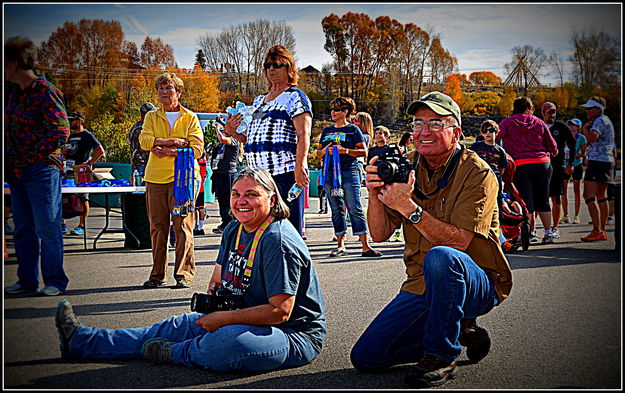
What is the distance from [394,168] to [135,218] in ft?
20.4

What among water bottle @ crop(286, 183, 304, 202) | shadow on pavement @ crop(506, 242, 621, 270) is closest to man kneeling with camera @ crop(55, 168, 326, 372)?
water bottle @ crop(286, 183, 304, 202)

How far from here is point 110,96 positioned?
3022cm

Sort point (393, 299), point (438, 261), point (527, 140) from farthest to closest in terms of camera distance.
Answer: point (527, 140)
point (393, 299)
point (438, 261)

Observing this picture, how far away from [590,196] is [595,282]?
3.29 m

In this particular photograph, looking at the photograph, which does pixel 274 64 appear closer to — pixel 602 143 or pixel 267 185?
pixel 267 185

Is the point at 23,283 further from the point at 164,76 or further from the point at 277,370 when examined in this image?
the point at 277,370

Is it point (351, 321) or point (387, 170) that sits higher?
point (387, 170)

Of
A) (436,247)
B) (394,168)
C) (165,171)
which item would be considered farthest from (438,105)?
(165,171)

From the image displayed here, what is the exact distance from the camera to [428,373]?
324 centimetres

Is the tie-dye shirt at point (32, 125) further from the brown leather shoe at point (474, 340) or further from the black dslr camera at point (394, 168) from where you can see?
the brown leather shoe at point (474, 340)

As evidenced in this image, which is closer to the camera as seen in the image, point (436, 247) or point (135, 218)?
point (436, 247)

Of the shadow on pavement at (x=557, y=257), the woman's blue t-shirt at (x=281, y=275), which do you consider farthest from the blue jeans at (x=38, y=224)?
the shadow on pavement at (x=557, y=257)

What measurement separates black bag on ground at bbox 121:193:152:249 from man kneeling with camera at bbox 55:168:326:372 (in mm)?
5102

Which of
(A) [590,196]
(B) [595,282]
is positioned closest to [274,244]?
(B) [595,282]
